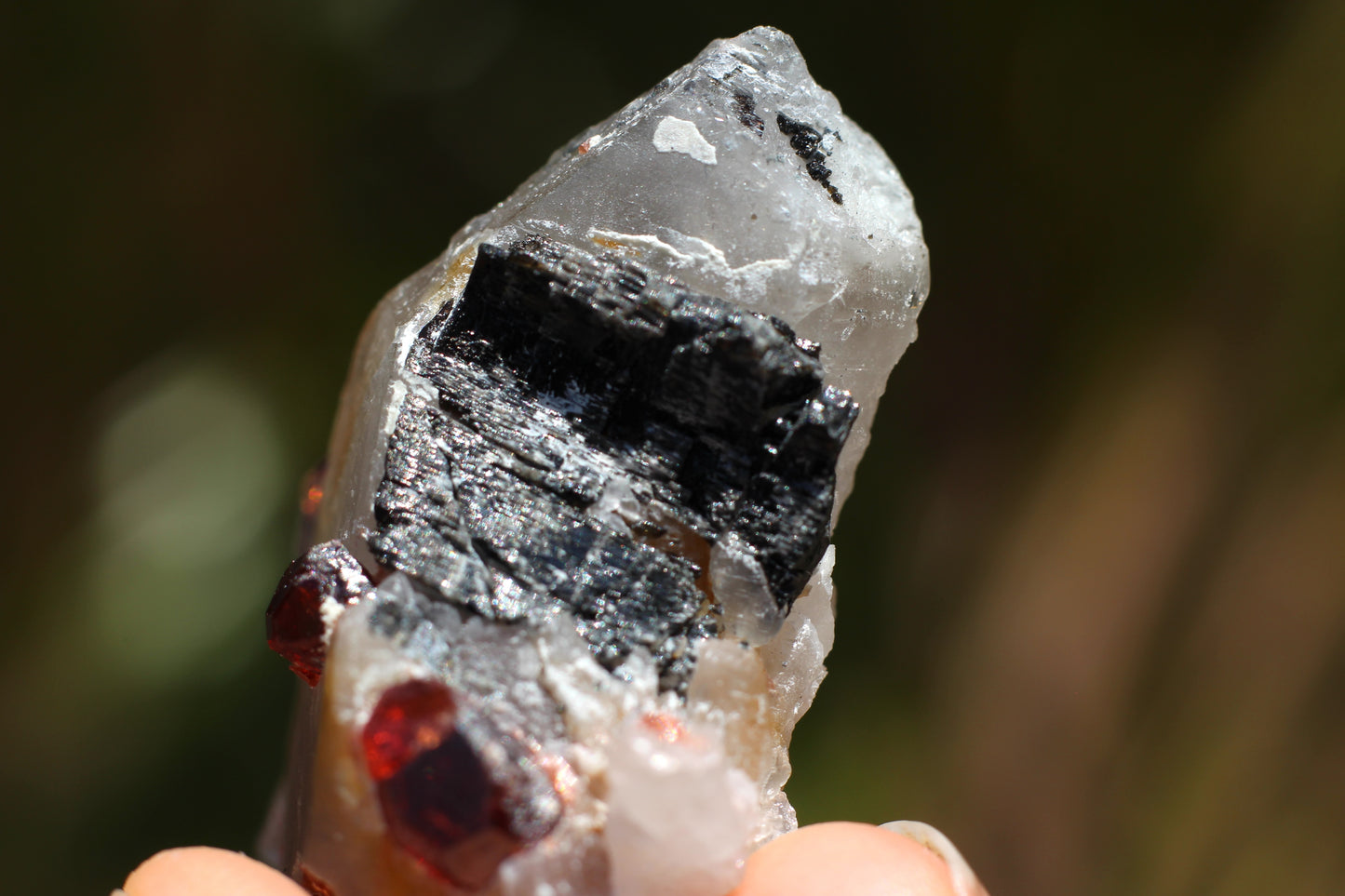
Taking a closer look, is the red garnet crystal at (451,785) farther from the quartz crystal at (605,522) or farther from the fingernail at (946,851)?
the fingernail at (946,851)

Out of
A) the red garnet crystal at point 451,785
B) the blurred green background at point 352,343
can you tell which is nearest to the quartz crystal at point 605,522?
the red garnet crystal at point 451,785

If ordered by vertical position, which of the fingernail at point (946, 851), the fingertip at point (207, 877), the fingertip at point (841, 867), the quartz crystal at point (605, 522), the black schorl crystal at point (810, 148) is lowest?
the fingertip at point (207, 877)

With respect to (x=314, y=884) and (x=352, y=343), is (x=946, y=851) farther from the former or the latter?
(x=352, y=343)

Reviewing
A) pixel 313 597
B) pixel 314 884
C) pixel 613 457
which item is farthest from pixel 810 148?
pixel 314 884

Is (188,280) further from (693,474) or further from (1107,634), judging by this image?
(1107,634)

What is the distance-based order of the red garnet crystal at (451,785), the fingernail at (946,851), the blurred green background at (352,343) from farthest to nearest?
the blurred green background at (352,343) → the fingernail at (946,851) → the red garnet crystal at (451,785)
